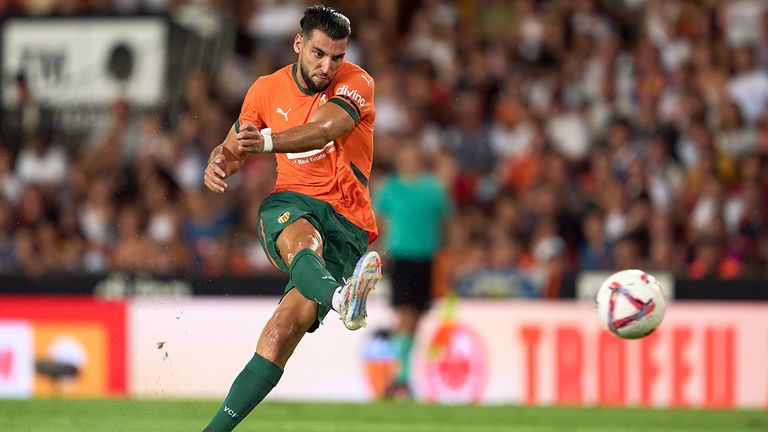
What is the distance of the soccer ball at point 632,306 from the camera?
26.7 feet

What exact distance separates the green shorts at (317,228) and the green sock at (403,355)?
4.23m

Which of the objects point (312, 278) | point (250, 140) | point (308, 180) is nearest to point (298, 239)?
point (312, 278)

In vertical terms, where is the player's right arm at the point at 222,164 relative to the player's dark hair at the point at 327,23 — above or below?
below

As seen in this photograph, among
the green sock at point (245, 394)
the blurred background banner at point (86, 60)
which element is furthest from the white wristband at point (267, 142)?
the blurred background banner at point (86, 60)

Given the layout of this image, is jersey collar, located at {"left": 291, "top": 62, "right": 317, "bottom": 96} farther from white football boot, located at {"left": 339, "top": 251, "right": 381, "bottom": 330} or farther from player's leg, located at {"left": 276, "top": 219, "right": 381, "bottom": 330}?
white football boot, located at {"left": 339, "top": 251, "right": 381, "bottom": 330}

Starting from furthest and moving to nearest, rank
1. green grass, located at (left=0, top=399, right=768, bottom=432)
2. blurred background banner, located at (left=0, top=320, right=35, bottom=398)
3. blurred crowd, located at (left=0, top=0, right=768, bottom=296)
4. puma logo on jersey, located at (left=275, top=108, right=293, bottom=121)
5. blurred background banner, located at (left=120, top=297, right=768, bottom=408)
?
1. blurred crowd, located at (left=0, top=0, right=768, bottom=296)
2. blurred background banner, located at (left=0, top=320, right=35, bottom=398)
3. blurred background banner, located at (left=120, top=297, right=768, bottom=408)
4. green grass, located at (left=0, top=399, right=768, bottom=432)
5. puma logo on jersey, located at (left=275, top=108, right=293, bottom=121)

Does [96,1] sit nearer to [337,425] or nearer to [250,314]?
[250,314]

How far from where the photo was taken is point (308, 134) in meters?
7.01

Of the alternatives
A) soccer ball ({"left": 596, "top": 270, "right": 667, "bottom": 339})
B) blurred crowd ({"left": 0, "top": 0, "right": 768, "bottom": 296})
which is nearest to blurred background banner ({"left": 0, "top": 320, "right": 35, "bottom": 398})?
blurred crowd ({"left": 0, "top": 0, "right": 768, "bottom": 296})

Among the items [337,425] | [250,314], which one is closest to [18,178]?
[250,314]

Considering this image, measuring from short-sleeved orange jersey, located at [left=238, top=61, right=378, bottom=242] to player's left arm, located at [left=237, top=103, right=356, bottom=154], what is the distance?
7.9 inches

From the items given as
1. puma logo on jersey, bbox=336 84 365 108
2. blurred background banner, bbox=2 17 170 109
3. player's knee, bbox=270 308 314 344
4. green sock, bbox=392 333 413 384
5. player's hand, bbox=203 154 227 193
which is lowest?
green sock, bbox=392 333 413 384

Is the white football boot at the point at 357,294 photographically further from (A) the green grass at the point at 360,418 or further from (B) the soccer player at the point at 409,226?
(B) the soccer player at the point at 409,226

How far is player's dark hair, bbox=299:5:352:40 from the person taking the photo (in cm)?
723
